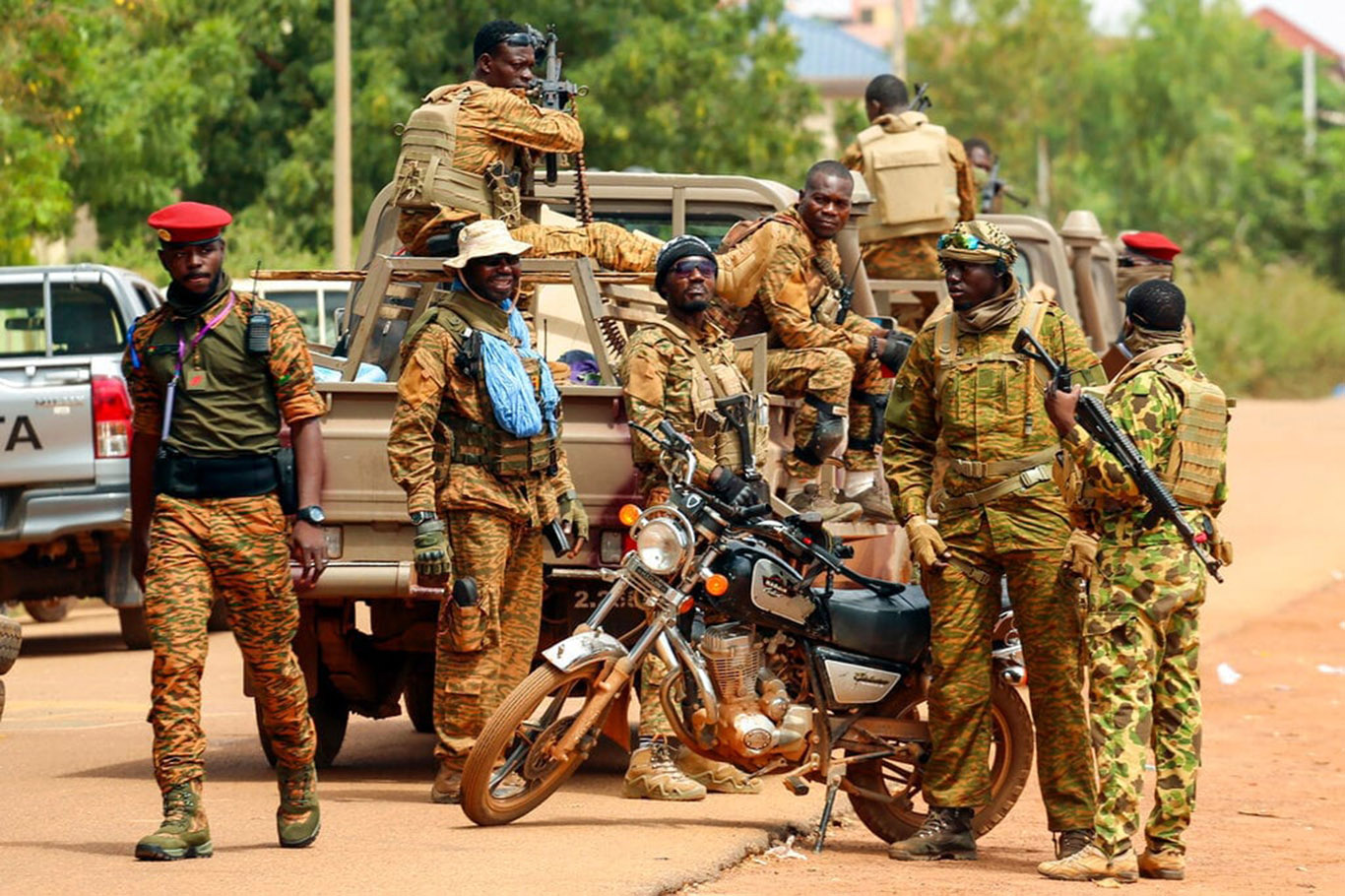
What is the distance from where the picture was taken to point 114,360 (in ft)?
48.4

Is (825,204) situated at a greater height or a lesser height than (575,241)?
greater

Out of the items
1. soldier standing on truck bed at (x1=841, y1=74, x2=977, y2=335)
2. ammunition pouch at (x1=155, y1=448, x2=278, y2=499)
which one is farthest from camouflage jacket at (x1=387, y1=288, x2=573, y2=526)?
soldier standing on truck bed at (x1=841, y1=74, x2=977, y2=335)

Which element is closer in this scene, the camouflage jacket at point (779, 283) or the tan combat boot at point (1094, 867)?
the tan combat boot at point (1094, 867)

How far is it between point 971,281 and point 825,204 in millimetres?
2459

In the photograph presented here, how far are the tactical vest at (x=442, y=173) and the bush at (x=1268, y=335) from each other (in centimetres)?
4373

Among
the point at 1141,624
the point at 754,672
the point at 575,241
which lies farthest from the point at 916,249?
the point at 1141,624

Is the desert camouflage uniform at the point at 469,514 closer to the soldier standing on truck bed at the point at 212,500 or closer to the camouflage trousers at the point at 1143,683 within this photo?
the soldier standing on truck bed at the point at 212,500

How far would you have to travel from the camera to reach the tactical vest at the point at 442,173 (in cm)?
1043

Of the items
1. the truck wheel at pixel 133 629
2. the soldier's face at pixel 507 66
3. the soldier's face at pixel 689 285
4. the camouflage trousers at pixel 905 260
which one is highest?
the soldier's face at pixel 507 66

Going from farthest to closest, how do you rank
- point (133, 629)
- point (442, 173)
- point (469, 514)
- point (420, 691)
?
point (133, 629) < point (420, 691) < point (442, 173) < point (469, 514)

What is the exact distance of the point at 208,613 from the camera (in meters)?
8.16

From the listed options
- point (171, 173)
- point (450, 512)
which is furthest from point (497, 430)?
point (171, 173)

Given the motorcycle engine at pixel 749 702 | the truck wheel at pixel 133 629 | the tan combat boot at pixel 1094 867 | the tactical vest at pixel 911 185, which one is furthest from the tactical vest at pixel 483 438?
the truck wheel at pixel 133 629

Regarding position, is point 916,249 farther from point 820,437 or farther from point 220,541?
point 220,541
